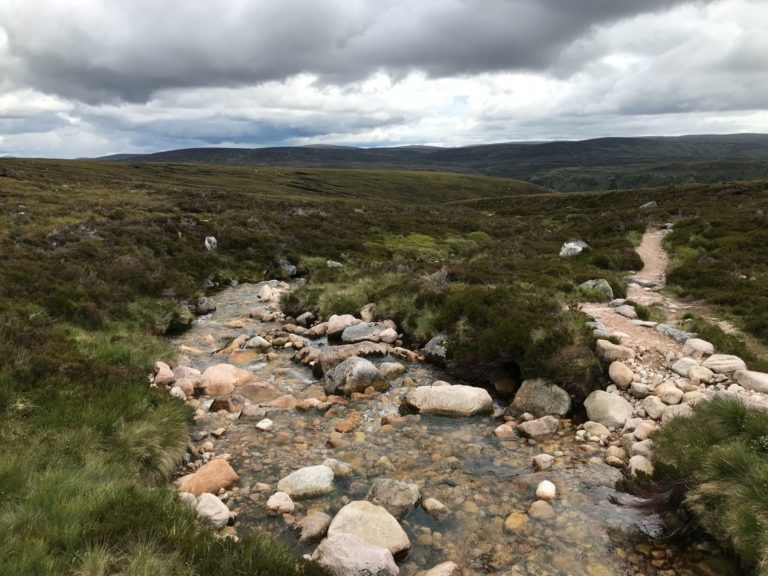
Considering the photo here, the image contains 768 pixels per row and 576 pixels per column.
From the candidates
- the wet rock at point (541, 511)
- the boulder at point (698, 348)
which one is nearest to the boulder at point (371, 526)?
the wet rock at point (541, 511)

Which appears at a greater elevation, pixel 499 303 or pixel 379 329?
pixel 499 303

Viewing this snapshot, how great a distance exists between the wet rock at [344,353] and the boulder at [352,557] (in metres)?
6.87

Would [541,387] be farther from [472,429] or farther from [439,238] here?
[439,238]

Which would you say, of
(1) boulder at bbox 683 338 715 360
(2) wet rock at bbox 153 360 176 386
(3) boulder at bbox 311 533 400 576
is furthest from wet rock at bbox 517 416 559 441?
(2) wet rock at bbox 153 360 176 386

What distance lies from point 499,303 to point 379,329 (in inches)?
158

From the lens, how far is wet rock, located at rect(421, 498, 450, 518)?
7.03 m

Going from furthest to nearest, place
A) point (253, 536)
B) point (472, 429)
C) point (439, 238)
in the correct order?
point (439, 238), point (472, 429), point (253, 536)

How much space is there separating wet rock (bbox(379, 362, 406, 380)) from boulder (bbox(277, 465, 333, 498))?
488 cm

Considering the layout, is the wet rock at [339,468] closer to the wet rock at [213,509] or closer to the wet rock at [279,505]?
the wet rock at [279,505]

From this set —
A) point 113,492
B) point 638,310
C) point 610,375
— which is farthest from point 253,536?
point 638,310

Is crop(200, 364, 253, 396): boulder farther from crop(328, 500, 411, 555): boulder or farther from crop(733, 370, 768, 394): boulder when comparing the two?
crop(733, 370, 768, 394): boulder

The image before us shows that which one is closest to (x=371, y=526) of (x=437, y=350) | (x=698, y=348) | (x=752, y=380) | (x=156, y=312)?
(x=437, y=350)

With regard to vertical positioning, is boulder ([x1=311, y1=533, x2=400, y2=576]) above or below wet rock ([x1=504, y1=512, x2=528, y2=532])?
above

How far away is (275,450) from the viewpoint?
8898 mm
